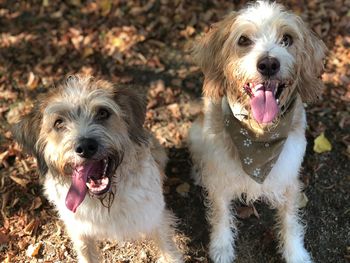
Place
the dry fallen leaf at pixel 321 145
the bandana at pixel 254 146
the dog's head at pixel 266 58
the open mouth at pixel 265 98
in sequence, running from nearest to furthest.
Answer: the dog's head at pixel 266 58 → the open mouth at pixel 265 98 → the bandana at pixel 254 146 → the dry fallen leaf at pixel 321 145

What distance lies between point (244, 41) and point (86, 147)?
1.32m

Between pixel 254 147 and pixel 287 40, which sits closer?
pixel 287 40

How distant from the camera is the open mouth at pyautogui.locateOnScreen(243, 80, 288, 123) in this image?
3.37 meters

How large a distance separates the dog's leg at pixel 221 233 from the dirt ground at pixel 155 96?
124 mm

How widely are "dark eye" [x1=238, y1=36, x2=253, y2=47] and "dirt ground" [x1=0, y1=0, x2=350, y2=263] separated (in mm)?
2053

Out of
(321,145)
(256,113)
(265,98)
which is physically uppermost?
(265,98)

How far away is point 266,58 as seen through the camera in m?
3.18

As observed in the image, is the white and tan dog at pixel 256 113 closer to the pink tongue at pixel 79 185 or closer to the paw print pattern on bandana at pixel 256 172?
the paw print pattern on bandana at pixel 256 172

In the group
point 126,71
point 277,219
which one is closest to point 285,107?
point 277,219

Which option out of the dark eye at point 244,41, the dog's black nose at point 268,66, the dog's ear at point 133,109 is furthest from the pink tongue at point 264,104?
the dog's ear at point 133,109

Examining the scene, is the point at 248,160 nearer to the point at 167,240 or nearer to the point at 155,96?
the point at 167,240

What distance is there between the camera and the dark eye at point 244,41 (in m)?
3.45

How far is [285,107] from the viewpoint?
3631 mm

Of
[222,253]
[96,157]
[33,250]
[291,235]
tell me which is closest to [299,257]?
[291,235]
